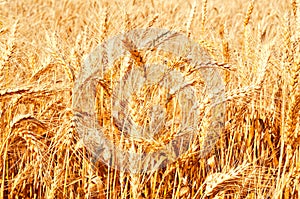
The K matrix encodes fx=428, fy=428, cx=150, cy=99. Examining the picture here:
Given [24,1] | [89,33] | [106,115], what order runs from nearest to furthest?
1. [106,115]
2. [89,33]
3. [24,1]

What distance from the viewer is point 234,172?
3.52 feet

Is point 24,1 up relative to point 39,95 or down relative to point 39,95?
up

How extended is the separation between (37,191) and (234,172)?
27.6 inches

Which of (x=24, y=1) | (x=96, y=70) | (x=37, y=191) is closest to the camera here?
(x=96, y=70)

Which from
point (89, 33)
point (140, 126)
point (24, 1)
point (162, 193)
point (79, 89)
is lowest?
point (162, 193)

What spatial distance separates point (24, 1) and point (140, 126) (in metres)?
4.00

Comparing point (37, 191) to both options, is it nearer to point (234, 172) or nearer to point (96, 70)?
point (96, 70)

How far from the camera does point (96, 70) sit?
122 centimetres

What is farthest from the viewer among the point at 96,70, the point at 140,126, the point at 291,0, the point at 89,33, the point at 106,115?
the point at 89,33

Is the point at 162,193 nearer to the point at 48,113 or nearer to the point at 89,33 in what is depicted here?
the point at 48,113

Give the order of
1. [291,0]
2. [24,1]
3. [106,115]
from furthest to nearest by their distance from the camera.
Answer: [24,1]
[291,0]
[106,115]

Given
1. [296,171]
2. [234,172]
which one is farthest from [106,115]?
[296,171]

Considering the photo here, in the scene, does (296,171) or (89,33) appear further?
(89,33)

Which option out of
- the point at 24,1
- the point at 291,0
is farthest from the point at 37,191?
the point at 24,1
